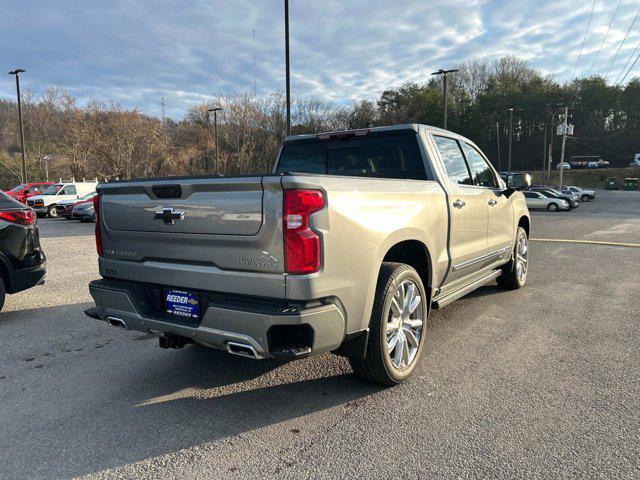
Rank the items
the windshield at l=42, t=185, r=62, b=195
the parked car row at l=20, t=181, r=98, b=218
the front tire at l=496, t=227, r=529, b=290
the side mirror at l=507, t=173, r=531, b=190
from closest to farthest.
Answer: the side mirror at l=507, t=173, r=531, b=190 < the front tire at l=496, t=227, r=529, b=290 < the parked car row at l=20, t=181, r=98, b=218 < the windshield at l=42, t=185, r=62, b=195

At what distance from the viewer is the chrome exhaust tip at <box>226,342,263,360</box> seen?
2717 millimetres

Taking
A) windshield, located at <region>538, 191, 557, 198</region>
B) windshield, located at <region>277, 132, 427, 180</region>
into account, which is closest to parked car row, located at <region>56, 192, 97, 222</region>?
windshield, located at <region>277, 132, 427, 180</region>

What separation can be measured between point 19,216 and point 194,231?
12.2ft

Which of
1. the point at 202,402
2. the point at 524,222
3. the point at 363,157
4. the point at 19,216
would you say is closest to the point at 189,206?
the point at 202,402

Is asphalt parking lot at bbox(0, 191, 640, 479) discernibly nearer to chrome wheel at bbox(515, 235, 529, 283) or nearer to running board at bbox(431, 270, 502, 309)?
running board at bbox(431, 270, 502, 309)

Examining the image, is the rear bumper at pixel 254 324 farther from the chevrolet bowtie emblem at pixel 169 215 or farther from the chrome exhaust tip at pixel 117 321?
the chevrolet bowtie emblem at pixel 169 215

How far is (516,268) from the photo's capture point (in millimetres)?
6266

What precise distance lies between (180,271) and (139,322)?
1.75 ft

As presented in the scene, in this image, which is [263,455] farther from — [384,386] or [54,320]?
[54,320]

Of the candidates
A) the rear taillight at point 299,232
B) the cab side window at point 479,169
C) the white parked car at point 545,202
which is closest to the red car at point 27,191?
the cab side window at point 479,169

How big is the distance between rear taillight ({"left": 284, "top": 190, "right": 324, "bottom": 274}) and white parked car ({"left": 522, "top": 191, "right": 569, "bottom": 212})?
3075 centimetres

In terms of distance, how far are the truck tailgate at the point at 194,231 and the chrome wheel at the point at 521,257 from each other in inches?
183

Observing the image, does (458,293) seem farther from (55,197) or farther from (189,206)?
(55,197)

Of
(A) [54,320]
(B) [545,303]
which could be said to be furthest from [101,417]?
(B) [545,303]
